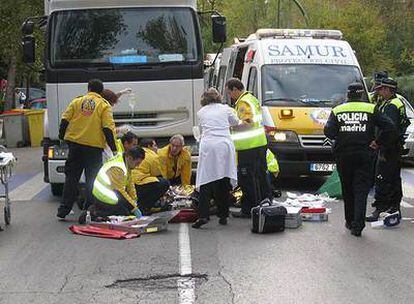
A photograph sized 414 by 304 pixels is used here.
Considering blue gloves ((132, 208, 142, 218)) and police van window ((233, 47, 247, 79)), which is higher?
police van window ((233, 47, 247, 79))

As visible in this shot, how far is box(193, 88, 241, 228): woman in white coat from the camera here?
884cm

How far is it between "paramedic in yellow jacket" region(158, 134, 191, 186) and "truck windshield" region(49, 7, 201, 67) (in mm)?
1352

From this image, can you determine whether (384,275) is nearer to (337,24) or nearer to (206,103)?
(206,103)

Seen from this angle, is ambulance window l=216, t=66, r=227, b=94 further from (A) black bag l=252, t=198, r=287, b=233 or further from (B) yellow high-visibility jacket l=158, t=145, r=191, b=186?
(A) black bag l=252, t=198, r=287, b=233

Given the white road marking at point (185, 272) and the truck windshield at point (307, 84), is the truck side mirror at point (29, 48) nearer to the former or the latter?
the truck windshield at point (307, 84)

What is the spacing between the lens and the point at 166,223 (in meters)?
8.76

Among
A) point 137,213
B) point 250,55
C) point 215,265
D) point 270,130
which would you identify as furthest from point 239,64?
point 215,265

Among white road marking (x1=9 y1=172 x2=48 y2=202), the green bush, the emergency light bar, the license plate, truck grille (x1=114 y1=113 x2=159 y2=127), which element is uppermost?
the emergency light bar

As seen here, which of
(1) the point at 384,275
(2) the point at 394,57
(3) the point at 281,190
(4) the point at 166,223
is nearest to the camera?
(1) the point at 384,275

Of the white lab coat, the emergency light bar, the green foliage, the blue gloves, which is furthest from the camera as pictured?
the green foliage

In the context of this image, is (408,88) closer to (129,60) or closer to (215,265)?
(129,60)

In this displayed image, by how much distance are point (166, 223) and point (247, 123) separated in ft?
5.60

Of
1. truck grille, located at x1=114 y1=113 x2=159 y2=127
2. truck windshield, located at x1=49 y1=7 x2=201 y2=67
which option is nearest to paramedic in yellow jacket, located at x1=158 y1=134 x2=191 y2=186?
truck grille, located at x1=114 y1=113 x2=159 y2=127

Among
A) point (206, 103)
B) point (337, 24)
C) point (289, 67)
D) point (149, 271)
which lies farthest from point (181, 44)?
point (337, 24)
